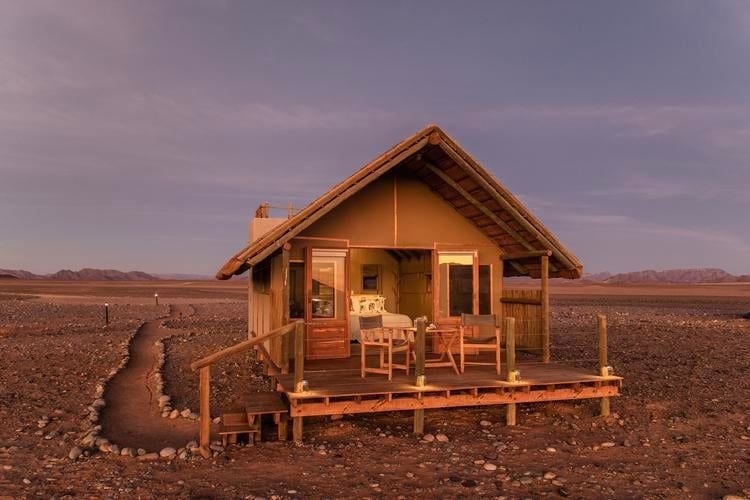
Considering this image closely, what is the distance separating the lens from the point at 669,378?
14648 millimetres

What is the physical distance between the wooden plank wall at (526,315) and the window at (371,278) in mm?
5773

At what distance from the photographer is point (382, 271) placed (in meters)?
19.4

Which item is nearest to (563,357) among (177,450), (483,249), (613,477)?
(483,249)

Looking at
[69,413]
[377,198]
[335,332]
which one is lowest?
[69,413]

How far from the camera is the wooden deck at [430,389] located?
917cm

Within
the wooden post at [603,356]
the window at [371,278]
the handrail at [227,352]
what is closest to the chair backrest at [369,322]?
the handrail at [227,352]

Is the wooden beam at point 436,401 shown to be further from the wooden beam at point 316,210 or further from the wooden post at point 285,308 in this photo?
the wooden beam at point 316,210

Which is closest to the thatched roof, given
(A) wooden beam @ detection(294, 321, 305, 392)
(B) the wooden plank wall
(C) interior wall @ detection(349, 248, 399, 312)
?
(B) the wooden plank wall

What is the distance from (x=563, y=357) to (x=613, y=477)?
11122 mm

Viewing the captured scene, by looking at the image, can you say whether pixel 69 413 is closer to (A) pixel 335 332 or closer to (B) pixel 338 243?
(A) pixel 335 332

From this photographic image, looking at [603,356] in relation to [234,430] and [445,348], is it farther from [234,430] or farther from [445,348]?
[234,430]

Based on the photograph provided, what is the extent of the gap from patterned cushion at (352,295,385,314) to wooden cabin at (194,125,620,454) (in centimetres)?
→ 217

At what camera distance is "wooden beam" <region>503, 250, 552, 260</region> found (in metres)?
12.5

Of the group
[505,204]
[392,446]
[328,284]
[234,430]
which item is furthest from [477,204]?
[234,430]
